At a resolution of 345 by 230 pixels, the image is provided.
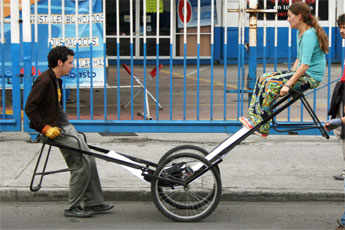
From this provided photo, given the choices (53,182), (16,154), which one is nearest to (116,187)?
(53,182)

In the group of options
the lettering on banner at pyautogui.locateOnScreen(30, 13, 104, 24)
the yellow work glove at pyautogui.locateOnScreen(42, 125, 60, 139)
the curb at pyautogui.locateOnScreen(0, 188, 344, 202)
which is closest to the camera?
the yellow work glove at pyautogui.locateOnScreen(42, 125, 60, 139)

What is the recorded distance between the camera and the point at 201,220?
538 cm

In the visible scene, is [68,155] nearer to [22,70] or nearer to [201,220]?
[201,220]

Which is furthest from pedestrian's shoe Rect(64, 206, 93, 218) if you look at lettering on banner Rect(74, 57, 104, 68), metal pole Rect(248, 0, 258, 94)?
metal pole Rect(248, 0, 258, 94)

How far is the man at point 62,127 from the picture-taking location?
5.11 metres

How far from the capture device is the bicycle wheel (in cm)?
523

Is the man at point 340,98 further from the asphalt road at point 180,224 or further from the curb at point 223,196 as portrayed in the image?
the asphalt road at point 180,224

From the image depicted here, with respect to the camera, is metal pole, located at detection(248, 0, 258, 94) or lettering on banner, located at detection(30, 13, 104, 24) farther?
lettering on banner, located at detection(30, 13, 104, 24)

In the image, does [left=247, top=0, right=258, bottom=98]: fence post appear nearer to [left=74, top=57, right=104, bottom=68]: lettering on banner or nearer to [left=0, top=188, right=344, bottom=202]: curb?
[left=74, top=57, right=104, bottom=68]: lettering on banner

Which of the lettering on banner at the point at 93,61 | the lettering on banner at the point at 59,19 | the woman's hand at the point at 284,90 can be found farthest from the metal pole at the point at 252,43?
the woman's hand at the point at 284,90

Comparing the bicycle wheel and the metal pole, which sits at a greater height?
the metal pole

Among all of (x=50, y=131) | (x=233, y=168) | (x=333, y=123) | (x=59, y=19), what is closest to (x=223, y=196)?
(x=233, y=168)

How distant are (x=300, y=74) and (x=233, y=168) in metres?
1.83

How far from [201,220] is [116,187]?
3.71 ft
